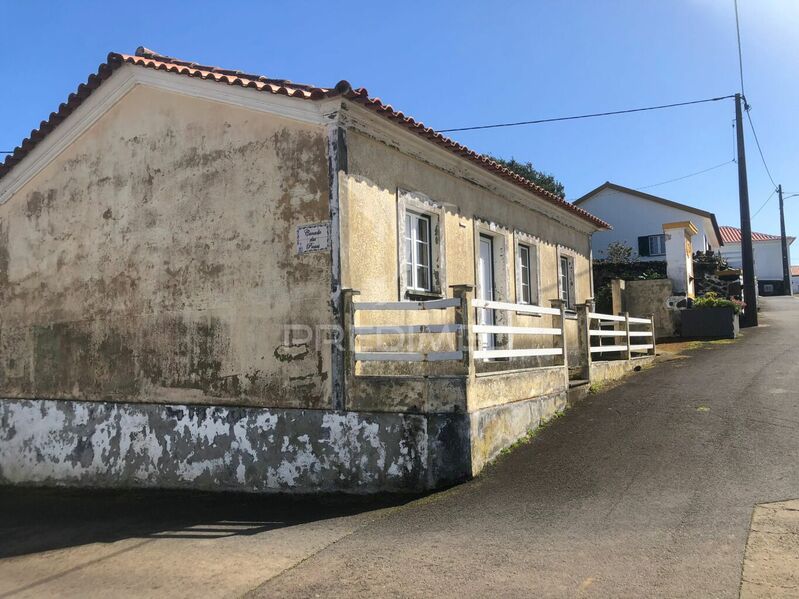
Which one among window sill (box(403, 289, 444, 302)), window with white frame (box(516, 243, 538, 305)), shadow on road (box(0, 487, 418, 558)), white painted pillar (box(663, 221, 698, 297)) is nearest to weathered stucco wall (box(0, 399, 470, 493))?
shadow on road (box(0, 487, 418, 558))

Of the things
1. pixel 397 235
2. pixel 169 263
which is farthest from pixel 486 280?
pixel 169 263

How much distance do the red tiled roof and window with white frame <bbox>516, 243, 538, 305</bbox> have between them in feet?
4.32

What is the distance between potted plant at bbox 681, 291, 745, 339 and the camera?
612 inches

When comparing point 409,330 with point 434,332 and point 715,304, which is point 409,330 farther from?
point 715,304

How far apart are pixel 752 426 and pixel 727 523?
2.87 m

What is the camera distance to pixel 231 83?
7.37m

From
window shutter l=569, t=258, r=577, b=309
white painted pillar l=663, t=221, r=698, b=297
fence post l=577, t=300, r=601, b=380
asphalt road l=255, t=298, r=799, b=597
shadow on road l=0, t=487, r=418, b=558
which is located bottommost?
shadow on road l=0, t=487, r=418, b=558

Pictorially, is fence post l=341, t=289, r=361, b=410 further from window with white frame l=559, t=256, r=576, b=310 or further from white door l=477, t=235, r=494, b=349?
window with white frame l=559, t=256, r=576, b=310

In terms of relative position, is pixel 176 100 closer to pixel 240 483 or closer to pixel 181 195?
pixel 181 195

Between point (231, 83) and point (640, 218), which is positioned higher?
point (640, 218)

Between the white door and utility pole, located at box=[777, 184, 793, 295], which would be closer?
the white door

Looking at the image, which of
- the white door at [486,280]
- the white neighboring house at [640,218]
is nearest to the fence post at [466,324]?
the white door at [486,280]

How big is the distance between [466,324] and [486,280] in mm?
3764

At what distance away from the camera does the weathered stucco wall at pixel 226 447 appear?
20.8ft
